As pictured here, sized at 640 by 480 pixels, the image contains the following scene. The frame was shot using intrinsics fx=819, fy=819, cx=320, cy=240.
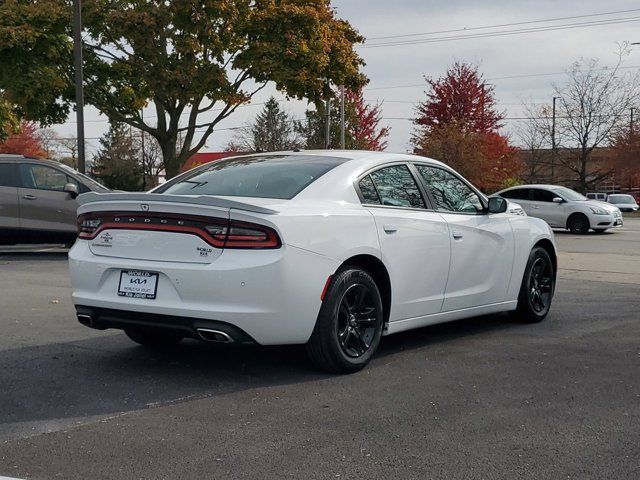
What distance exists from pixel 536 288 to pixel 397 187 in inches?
88.2

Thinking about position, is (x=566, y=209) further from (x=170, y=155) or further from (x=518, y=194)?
(x=170, y=155)

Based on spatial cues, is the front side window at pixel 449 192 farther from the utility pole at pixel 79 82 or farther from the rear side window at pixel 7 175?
the utility pole at pixel 79 82

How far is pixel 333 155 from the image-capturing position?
20.1ft

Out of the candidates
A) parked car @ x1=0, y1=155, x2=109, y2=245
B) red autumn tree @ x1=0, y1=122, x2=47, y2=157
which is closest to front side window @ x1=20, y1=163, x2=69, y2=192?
parked car @ x1=0, y1=155, x2=109, y2=245

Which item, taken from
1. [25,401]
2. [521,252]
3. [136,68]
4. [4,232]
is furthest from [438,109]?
[25,401]

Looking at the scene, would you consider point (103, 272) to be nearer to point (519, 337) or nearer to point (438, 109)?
point (519, 337)

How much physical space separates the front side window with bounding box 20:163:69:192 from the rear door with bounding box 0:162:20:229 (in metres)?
0.19

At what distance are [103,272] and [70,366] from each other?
80 cm

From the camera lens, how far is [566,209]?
76.7 ft

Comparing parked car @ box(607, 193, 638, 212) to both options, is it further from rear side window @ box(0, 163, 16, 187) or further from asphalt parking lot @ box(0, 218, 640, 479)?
asphalt parking lot @ box(0, 218, 640, 479)

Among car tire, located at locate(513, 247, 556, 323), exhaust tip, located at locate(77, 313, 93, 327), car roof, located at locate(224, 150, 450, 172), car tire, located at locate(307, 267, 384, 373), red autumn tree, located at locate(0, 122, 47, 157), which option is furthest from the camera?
red autumn tree, located at locate(0, 122, 47, 157)

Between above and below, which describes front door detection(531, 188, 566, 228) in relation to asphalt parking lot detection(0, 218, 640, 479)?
above

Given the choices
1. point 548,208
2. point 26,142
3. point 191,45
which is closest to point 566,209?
point 548,208

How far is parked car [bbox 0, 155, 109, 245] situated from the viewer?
13.9 meters
